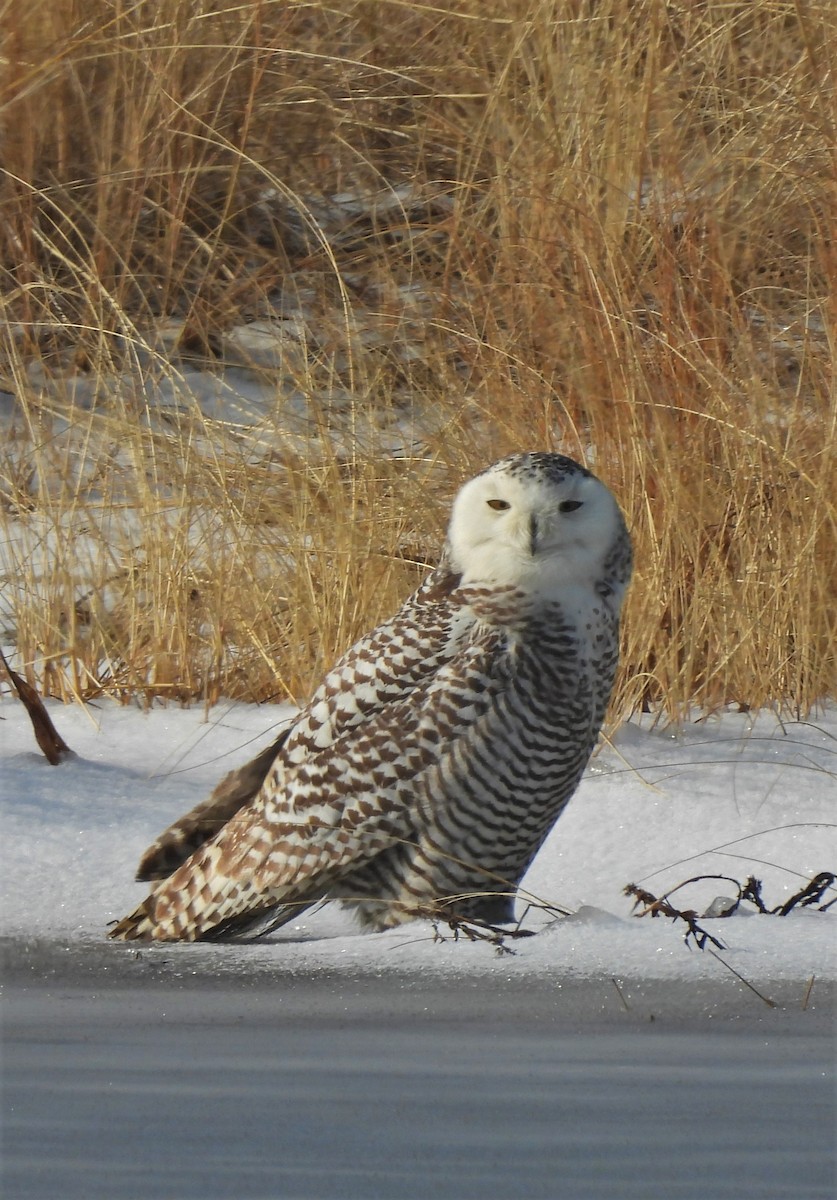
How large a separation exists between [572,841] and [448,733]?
0.51m

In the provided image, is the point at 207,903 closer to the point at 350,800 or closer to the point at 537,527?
the point at 350,800

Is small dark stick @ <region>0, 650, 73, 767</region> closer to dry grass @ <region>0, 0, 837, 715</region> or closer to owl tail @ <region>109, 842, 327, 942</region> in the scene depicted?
dry grass @ <region>0, 0, 837, 715</region>

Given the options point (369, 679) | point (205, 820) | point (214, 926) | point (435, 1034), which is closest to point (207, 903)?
point (214, 926)

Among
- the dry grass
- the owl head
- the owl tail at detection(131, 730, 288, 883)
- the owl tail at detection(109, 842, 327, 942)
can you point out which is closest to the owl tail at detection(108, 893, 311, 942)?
the owl tail at detection(109, 842, 327, 942)

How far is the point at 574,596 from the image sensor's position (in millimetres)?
3219

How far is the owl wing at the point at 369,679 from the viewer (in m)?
3.19

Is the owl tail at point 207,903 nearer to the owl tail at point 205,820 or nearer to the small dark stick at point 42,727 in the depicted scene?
the owl tail at point 205,820

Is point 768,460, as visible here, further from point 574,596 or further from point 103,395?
point 103,395

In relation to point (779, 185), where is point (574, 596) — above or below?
below

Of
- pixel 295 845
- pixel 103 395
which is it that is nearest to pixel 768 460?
pixel 295 845

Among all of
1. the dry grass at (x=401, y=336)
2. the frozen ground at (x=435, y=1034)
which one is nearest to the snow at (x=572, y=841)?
the frozen ground at (x=435, y=1034)

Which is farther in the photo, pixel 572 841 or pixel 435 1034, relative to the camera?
pixel 572 841

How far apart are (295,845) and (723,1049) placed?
1161 mm

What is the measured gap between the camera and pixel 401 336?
18.9 ft
